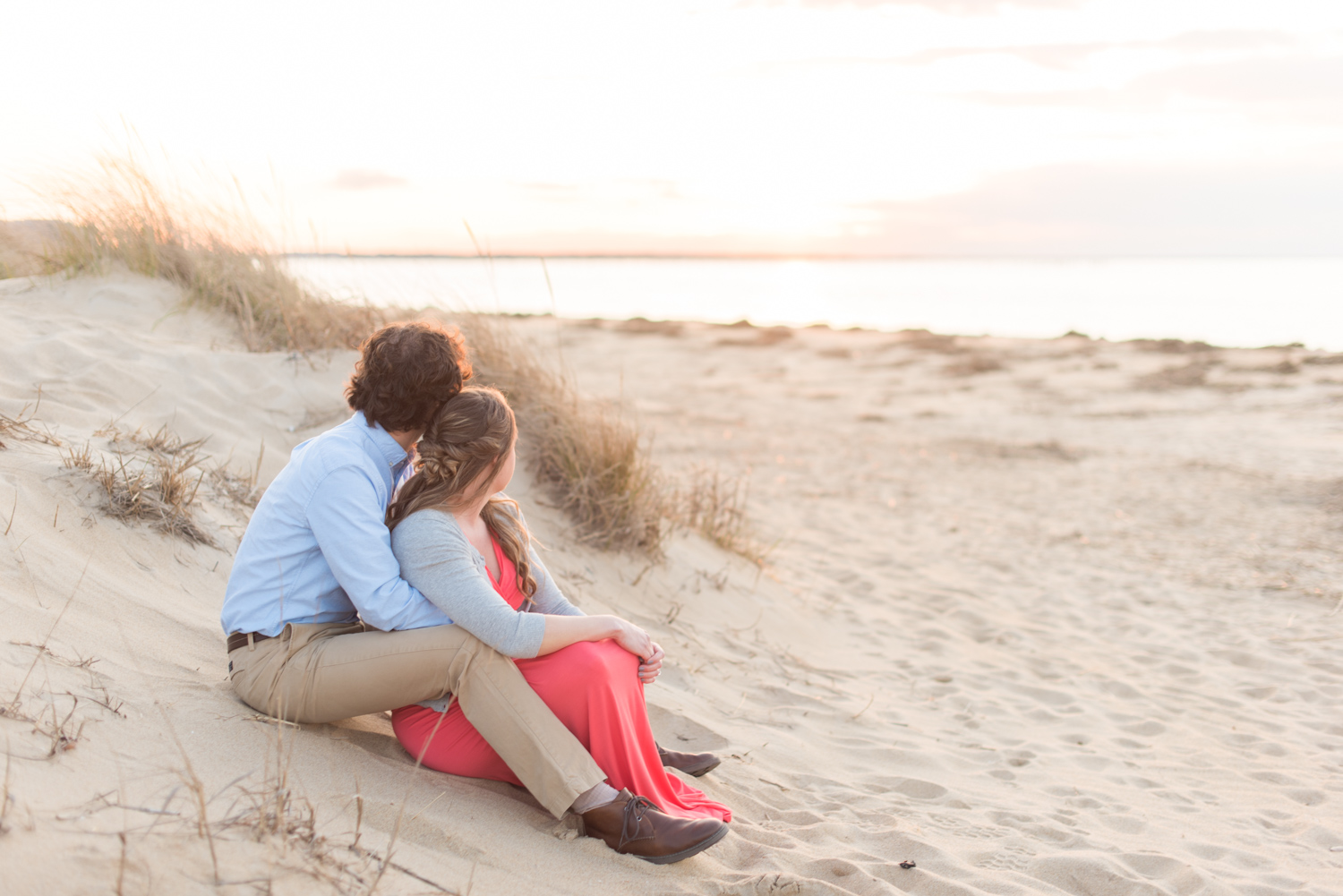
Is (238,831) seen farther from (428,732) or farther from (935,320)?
(935,320)

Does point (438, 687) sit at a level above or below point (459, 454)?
below

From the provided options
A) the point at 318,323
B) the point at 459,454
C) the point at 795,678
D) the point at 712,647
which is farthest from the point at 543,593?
the point at 318,323

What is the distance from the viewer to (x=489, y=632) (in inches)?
104

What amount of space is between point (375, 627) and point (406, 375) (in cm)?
77

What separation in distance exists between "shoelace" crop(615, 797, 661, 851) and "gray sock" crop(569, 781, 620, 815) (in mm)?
58

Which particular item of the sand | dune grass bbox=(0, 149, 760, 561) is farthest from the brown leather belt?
dune grass bbox=(0, 149, 760, 561)

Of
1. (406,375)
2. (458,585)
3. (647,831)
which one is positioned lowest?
(647,831)

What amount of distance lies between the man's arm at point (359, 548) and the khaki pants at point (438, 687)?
95 mm

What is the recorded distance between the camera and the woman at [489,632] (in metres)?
2.67

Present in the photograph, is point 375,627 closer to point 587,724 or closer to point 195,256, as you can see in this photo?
point 587,724

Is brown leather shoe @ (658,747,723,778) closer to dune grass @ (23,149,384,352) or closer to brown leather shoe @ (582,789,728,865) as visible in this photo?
brown leather shoe @ (582,789,728,865)

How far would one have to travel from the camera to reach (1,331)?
5164mm

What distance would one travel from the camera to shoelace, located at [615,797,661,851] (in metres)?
2.62

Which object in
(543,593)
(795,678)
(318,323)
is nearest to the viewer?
(543,593)
